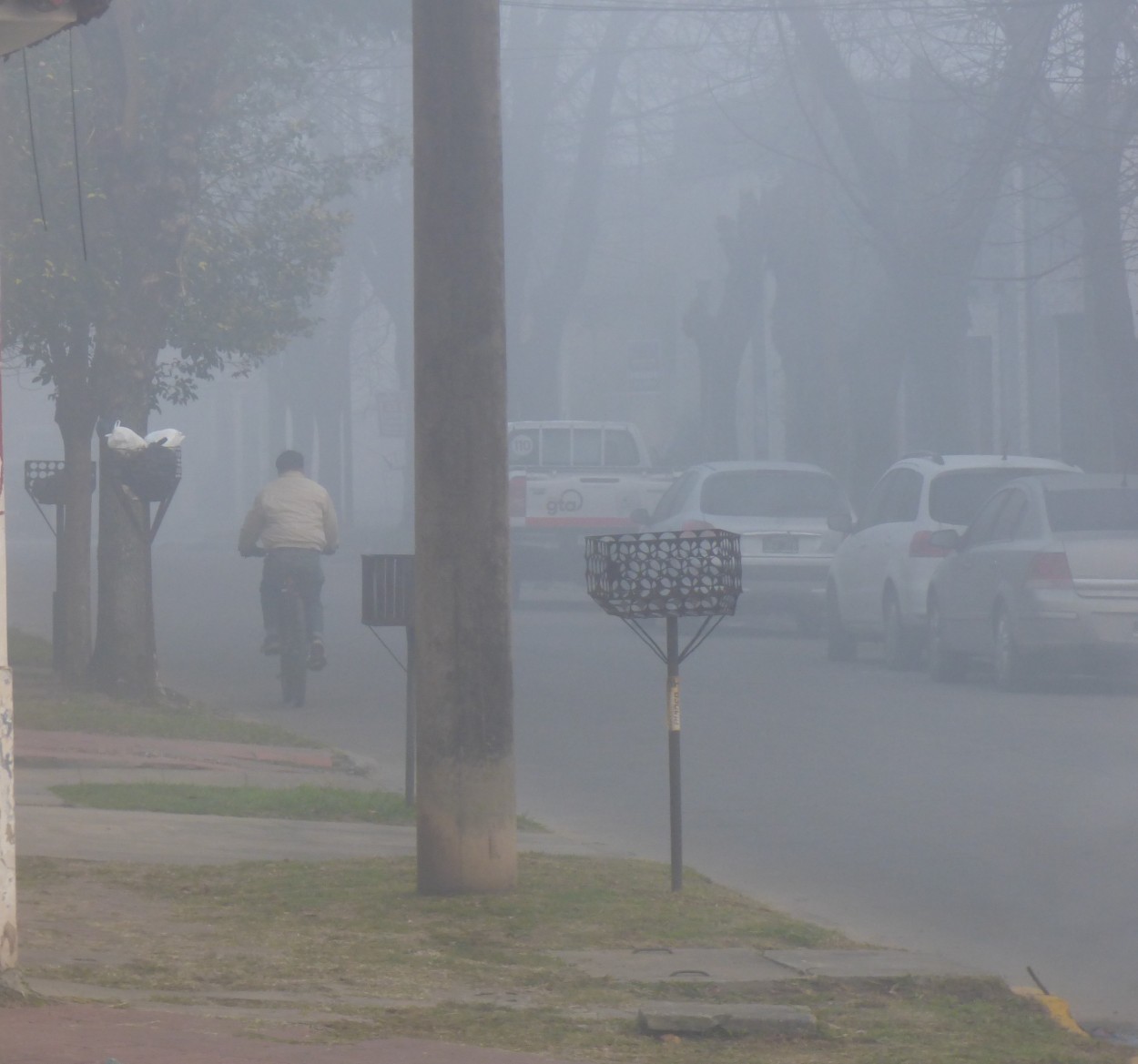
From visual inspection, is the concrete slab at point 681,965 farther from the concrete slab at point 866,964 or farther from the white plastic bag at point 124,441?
the white plastic bag at point 124,441

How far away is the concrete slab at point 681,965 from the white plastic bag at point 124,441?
783cm

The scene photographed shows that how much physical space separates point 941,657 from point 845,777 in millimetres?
5639

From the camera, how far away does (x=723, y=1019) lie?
5.33 metres

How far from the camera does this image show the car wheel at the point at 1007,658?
15.4 meters

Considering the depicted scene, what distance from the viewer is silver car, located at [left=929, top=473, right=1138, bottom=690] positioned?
14.9m

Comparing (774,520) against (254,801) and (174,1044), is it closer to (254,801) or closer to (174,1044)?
(254,801)

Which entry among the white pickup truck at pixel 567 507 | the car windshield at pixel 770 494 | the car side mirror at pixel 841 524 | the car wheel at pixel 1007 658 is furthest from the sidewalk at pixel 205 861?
the white pickup truck at pixel 567 507

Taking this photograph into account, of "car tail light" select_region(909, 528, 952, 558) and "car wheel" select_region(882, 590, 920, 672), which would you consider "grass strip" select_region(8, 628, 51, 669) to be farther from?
"car tail light" select_region(909, 528, 952, 558)

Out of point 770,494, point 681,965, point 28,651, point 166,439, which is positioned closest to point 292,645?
point 166,439

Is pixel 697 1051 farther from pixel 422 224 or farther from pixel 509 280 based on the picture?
pixel 509 280

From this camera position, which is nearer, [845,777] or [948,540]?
[845,777]

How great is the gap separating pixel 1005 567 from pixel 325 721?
17.5 ft

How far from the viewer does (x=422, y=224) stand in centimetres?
723

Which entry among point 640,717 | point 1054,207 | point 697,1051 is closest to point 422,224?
point 697,1051
